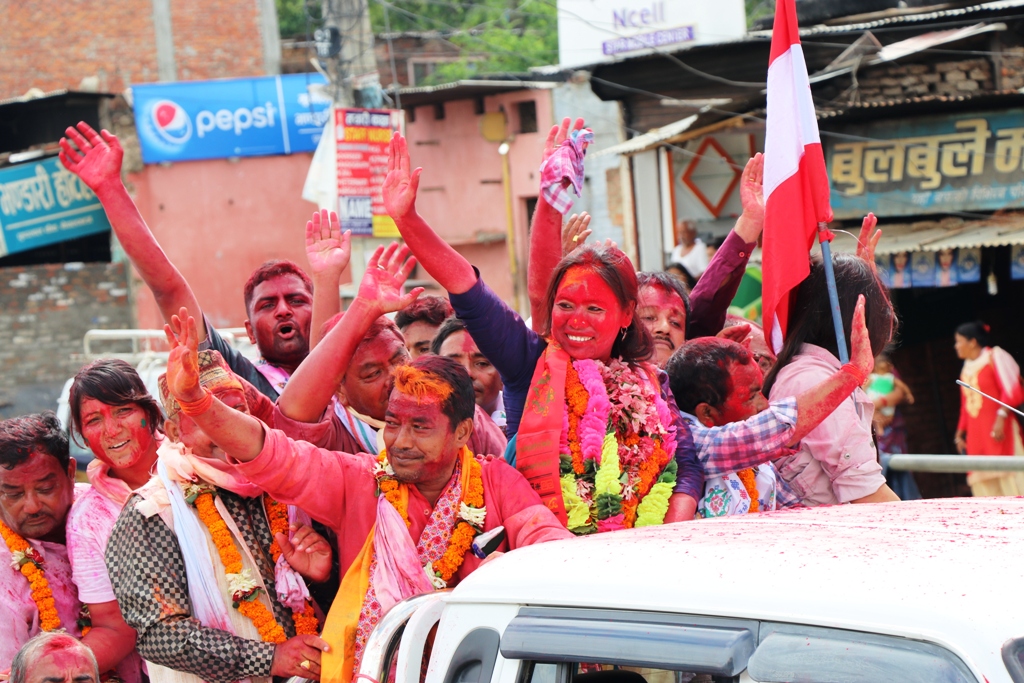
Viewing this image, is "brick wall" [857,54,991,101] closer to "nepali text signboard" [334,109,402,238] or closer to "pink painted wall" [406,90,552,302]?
"nepali text signboard" [334,109,402,238]

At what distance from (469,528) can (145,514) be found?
93 centimetres

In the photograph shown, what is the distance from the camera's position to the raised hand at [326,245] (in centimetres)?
421

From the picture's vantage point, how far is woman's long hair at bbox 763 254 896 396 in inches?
147

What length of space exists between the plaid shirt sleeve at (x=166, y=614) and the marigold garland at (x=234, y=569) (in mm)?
86

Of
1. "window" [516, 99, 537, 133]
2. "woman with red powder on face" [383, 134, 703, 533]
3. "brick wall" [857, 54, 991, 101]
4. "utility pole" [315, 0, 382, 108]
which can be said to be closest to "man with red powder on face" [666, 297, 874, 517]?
"woman with red powder on face" [383, 134, 703, 533]

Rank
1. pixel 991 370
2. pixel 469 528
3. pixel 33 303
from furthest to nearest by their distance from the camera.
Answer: pixel 33 303
pixel 991 370
pixel 469 528

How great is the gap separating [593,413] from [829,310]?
1036mm

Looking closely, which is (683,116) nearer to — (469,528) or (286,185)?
(286,185)

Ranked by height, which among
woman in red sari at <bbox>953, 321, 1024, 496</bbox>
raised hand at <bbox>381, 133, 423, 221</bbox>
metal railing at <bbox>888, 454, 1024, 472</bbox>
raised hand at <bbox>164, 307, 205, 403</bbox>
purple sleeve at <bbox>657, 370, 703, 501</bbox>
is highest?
raised hand at <bbox>381, 133, 423, 221</bbox>

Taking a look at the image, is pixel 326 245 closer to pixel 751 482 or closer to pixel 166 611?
pixel 166 611

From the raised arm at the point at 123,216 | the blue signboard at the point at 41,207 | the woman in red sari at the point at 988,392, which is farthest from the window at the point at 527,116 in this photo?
the raised arm at the point at 123,216

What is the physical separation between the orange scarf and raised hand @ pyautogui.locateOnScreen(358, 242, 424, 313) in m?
0.53

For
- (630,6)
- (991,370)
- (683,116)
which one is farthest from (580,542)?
(630,6)

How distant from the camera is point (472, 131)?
68.2 feet
